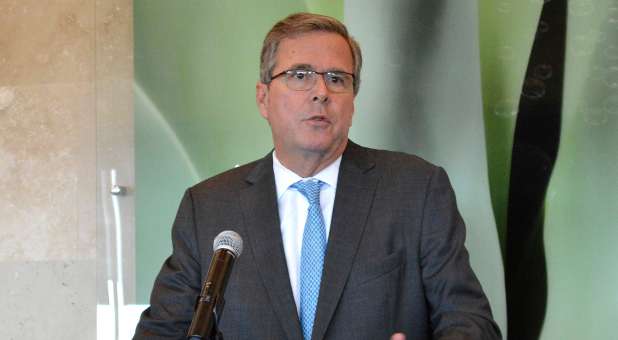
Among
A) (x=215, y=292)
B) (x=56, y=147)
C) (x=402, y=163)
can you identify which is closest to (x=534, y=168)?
(x=402, y=163)

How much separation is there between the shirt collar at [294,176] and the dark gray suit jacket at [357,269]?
0.05 m

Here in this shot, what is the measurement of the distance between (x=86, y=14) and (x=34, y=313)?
1.38m

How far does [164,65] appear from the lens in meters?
3.74

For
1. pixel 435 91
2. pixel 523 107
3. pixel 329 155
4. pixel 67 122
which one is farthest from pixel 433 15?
pixel 67 122

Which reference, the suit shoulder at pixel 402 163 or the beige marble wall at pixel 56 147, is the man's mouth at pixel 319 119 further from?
the beige marble wall at pixel 56 147

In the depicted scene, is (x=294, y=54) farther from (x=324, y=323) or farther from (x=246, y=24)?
(x=246, y=24)

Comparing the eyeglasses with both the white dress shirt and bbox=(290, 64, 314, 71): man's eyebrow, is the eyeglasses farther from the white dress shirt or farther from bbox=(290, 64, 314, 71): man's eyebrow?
the white dress shirt

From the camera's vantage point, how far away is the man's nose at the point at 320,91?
2285mm

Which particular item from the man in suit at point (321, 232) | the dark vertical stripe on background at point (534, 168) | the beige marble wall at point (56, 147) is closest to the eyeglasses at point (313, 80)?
the man in suit at point (321, 232)

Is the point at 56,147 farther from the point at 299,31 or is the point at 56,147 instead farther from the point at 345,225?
the point at 345,225

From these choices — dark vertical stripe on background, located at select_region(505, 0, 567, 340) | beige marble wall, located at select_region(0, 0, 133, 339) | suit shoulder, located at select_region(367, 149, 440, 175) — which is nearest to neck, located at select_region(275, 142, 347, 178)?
suit shoulder, located at select_region(367, 149, 440, 175)

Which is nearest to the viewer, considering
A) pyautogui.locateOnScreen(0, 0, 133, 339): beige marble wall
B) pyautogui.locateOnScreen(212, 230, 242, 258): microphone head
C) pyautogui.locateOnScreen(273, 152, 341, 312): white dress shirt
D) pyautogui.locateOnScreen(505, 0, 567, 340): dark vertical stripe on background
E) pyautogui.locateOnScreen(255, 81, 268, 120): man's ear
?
pyautogui.locateOnScreen(212, 230, 242, 258): microphone head

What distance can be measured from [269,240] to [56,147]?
194 centimetres

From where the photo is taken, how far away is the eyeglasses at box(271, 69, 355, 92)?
231 centimetres
